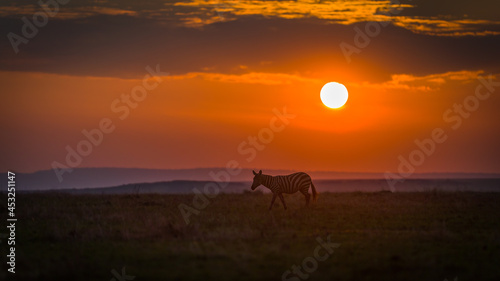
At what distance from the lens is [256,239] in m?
20.1

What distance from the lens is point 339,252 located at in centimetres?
1792

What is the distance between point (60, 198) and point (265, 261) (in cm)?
1899

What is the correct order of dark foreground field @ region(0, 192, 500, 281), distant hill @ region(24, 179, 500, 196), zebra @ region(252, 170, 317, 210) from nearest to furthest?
dark foreground field @ region(0, 192, 500, 281) → zebra @ region(252, 170, 317, 210) → distant hill @ region(24, 179, 500, 196)

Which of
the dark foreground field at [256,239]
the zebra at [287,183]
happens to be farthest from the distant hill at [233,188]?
the dark foreground field at [256,239]

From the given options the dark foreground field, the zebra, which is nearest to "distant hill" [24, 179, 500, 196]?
the zebra

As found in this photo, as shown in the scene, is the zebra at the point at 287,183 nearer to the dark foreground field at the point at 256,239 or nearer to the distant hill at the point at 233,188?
the dark foreground field at the point at 256,239

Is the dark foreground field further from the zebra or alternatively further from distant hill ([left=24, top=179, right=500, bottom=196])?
distant hill ([left=24, top=179, right=500, bottom=196])

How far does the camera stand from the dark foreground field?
15852 mm

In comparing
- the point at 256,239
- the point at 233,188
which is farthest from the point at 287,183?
the point at 233,188

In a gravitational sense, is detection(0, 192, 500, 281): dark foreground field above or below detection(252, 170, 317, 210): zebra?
below

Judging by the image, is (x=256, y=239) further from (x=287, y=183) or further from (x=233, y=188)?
(x=233, y=188)

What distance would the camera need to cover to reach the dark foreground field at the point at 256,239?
15.9m

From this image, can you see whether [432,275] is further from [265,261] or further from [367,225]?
[367,225]

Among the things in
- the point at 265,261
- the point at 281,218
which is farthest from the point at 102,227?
the point at 265,261
